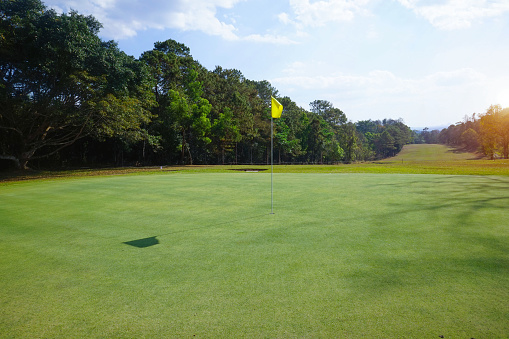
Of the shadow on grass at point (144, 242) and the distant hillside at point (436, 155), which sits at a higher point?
the distant hillside at point (436, 155)

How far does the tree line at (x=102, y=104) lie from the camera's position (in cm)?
1948

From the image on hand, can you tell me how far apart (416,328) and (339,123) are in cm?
10422

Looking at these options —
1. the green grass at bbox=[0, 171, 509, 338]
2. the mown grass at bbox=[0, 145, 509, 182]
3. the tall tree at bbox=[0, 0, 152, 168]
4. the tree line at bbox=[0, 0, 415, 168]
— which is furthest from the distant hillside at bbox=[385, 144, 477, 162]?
the green grass at bbox=[0, 171, 509, 338]

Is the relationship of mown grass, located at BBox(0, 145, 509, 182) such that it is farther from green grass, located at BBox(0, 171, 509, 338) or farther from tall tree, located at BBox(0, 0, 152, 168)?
green grass, located at BBox(0, 171, 509, 338)

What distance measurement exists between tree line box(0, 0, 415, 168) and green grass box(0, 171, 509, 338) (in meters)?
19.0

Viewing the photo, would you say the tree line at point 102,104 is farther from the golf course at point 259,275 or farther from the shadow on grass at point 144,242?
the shadow on grass at point 144,242

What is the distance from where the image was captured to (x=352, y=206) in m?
6.91

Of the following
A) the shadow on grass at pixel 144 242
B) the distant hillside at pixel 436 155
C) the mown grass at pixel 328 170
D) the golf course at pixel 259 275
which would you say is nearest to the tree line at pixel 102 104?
the mown grass at pixel 328 170

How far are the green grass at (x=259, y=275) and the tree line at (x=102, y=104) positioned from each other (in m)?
19.0

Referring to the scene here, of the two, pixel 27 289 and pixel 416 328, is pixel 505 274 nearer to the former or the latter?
pixel 416 328

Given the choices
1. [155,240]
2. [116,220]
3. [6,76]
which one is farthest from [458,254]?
[6,76]

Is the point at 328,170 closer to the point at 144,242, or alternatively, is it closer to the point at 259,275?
Result: the point at 144,242

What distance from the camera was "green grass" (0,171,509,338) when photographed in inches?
88.4

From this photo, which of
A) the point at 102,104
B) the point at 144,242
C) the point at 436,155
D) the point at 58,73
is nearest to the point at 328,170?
the point at 102,104
